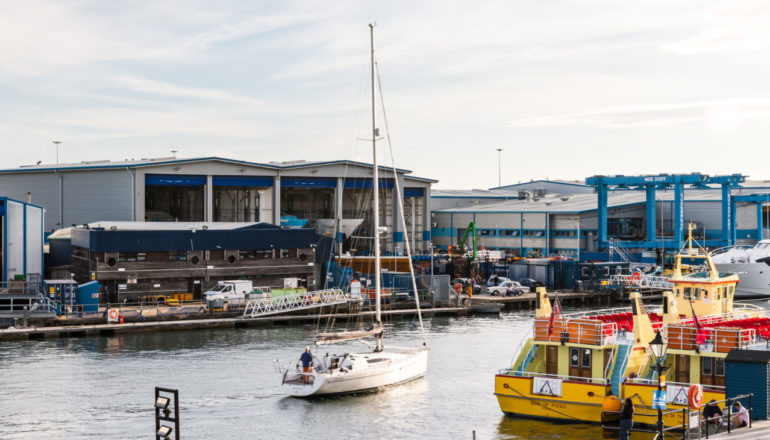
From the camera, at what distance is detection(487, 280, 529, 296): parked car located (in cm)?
7488

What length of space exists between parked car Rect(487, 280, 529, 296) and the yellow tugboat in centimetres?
3965

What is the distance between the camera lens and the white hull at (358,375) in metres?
37.1

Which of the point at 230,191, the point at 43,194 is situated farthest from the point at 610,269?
the point at 43,194

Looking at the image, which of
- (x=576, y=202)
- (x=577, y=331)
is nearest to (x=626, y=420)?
(x=577, y=331)

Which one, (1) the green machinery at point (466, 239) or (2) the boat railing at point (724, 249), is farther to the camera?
(1) the green machinery at point (466, 239)

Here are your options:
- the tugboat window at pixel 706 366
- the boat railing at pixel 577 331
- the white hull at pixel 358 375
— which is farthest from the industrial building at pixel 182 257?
the tugboat window at pixel 706 366

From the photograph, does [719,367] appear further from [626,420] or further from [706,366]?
[626,420]

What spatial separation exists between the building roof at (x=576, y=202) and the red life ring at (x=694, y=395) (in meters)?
69.4

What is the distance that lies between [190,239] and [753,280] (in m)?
45.8

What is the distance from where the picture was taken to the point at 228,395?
37125 mm

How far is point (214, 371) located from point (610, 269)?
4901 centimetres

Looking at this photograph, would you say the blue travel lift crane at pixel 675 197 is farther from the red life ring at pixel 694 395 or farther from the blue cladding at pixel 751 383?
the blue cladding at pixel 751 383

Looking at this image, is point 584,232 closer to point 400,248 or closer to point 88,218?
point 400,248

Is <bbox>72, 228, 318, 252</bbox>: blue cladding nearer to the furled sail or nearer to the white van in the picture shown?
the white van
